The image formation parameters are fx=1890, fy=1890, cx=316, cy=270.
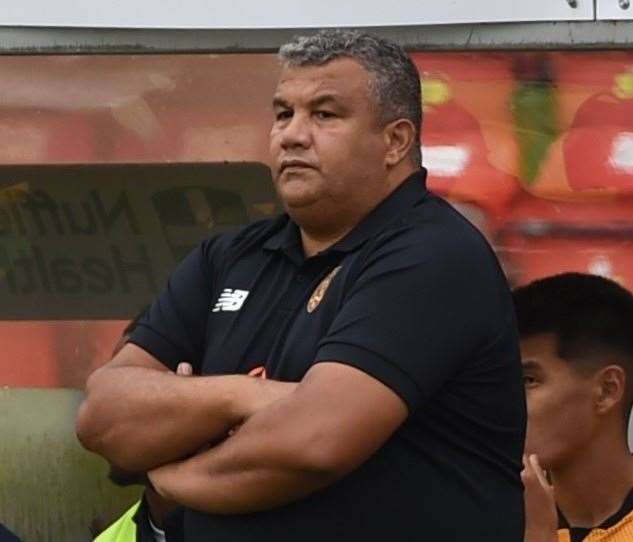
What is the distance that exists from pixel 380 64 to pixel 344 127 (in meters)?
0.13

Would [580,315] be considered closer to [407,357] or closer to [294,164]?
[294,164]

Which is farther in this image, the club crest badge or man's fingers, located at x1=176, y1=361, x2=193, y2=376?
man's fingers, located at x1=176, y1=361, x2=193, y2=376

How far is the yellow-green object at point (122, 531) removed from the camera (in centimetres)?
434

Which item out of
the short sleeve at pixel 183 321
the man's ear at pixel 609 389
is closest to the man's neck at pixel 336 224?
the short sleeve at pixel 183 321

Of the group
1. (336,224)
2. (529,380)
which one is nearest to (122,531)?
(529,380)

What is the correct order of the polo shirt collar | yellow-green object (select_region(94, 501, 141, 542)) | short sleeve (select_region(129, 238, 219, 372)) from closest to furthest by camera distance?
1. the polo shirt collar
2. short sleeve (select_region(129, 238, 219, 372))
3. yellow-green object (select_region(94, 501, 141, 542))

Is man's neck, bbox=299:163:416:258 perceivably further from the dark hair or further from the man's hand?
the dark hair

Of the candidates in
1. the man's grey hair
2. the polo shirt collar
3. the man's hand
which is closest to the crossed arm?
the polo shirt collar

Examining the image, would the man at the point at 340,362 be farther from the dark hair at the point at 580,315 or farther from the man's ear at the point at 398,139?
the dark hair at the point at 580,315

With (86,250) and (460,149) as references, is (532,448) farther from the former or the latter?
(86,250)

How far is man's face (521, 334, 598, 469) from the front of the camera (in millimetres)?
4059

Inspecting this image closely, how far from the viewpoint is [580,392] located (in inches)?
161

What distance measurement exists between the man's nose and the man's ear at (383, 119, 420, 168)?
0.45 feet

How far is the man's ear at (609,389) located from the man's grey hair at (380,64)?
0.96 metres
